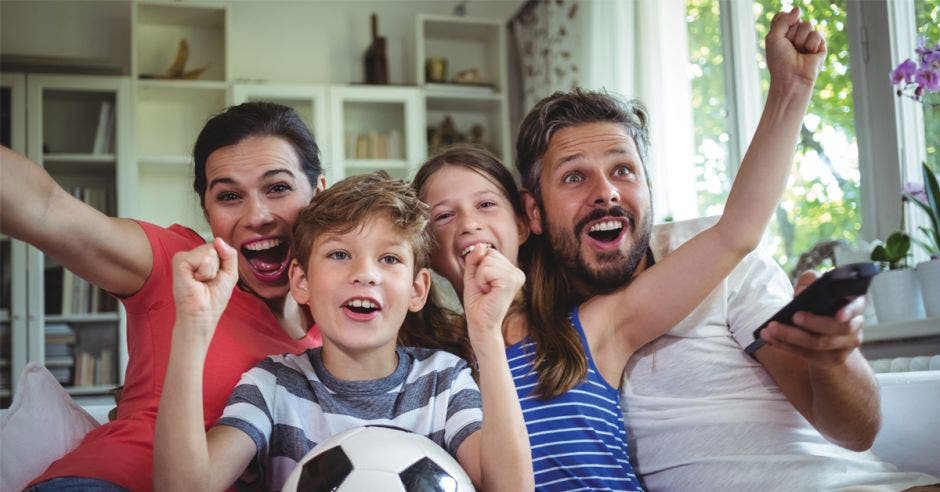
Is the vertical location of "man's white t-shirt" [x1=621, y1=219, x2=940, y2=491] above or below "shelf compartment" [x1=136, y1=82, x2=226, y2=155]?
below

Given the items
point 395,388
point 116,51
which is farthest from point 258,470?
point 116,51

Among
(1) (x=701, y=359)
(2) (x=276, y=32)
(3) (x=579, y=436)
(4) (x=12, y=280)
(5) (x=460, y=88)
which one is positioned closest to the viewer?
(3) (x=579, y=436)

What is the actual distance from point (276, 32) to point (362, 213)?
403cm

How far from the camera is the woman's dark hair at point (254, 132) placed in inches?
64.9

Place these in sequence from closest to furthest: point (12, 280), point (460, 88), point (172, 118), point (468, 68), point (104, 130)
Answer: point (12, 280), point (104, 130), point (172, 118), point (460, 88), point (468, 68)

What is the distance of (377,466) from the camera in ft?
3.57

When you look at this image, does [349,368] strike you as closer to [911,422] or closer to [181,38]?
[911,422]

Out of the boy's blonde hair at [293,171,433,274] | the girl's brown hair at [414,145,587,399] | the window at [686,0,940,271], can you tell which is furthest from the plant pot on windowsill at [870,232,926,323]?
the boy's blonde hair at [293,171,433,274]

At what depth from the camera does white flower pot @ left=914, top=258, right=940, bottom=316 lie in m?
2.13

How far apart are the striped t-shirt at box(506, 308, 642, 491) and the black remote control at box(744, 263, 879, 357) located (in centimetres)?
44

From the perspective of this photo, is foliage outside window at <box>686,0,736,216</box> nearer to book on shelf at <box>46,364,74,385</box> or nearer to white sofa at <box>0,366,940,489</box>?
white sofa at <box>0,366,940,489</box>

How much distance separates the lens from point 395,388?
1.34m

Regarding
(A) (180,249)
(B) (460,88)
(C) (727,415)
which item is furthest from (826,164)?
(A) (180,249)

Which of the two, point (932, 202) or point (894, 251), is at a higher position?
point (932, 202)
